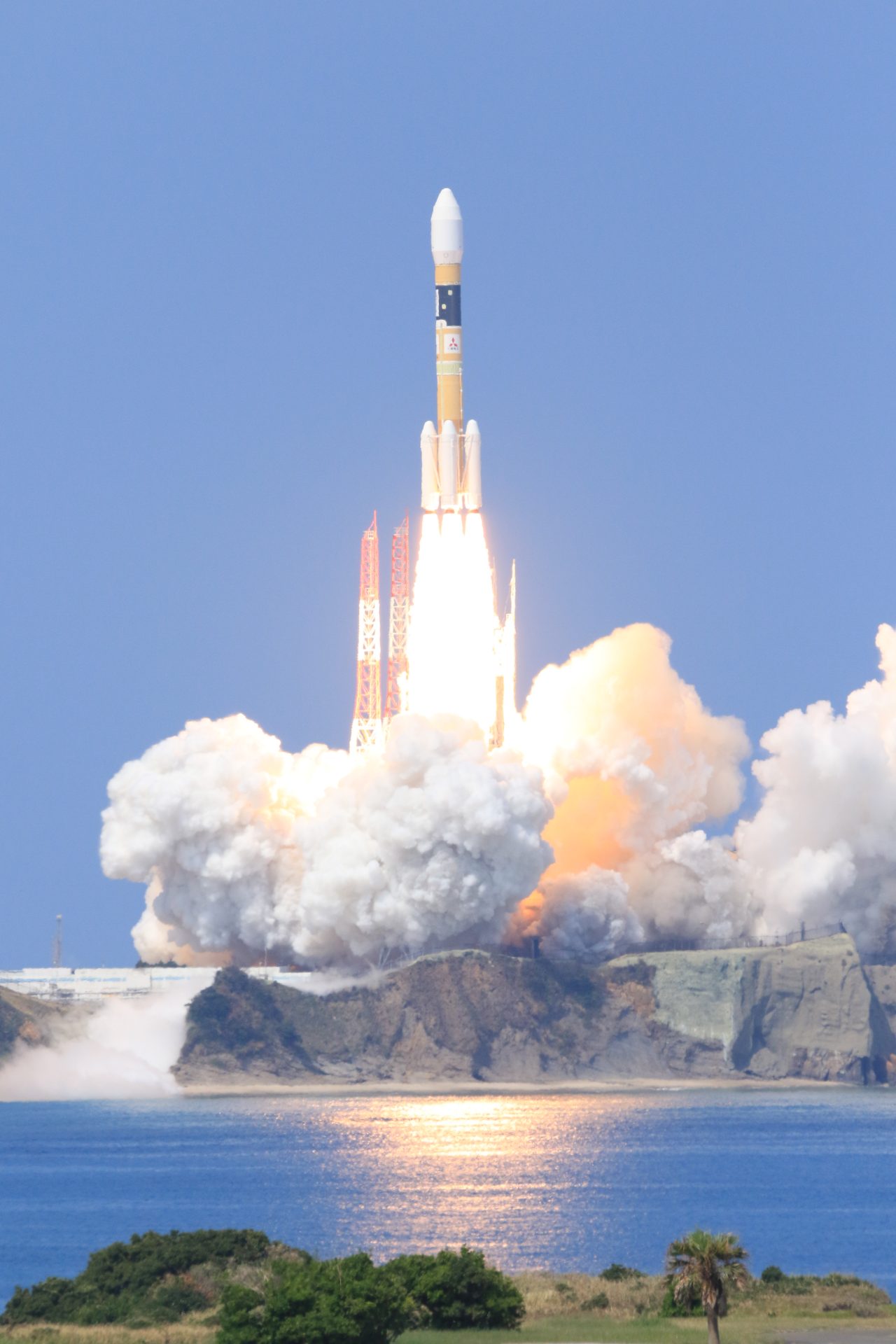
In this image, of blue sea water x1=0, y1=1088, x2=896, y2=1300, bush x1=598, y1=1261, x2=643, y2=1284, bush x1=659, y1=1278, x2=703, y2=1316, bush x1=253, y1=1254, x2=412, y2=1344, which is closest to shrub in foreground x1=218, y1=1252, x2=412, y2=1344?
bush x1=253, y1=1254, x2=412, y2=1344

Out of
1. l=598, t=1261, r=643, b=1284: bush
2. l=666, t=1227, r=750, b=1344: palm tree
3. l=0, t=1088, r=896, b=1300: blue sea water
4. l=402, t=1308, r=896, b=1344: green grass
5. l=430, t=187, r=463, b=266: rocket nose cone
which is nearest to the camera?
l=666, t=1227, r=750, b=1344: palm tree

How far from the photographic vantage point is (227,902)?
124750mm

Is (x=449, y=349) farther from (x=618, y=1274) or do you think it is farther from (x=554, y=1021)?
(x=618, y=1274)

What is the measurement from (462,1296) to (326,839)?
6435cm

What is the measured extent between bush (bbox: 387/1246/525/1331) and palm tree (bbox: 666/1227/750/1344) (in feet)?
19.1

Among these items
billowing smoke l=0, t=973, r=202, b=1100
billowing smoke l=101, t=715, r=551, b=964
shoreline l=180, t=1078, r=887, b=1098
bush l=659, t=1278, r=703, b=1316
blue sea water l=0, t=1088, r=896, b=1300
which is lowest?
bush l=659, t=1278, r=703, b=1316

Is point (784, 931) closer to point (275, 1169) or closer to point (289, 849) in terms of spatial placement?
point (289, 849)

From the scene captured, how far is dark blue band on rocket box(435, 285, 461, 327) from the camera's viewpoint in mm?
117750

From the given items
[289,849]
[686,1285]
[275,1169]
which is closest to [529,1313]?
[686,1285]

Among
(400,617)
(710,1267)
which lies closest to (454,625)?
(400,617)

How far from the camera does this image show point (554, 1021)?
402ft

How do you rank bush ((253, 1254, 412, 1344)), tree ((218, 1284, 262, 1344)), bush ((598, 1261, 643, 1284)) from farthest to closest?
bush ((598, 1261, 643, 1284))
tree ((218, 1284, 262, 1344))
bush ((253, 1254, 412, 1344))

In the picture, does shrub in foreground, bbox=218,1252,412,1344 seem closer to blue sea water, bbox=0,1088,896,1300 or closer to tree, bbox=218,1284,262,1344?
tree, bbox=218,1284,262,1344

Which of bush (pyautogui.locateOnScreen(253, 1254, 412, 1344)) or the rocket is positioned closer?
bush (pyautogui.locateOnScreen(253, 1254, 412, 1344))
